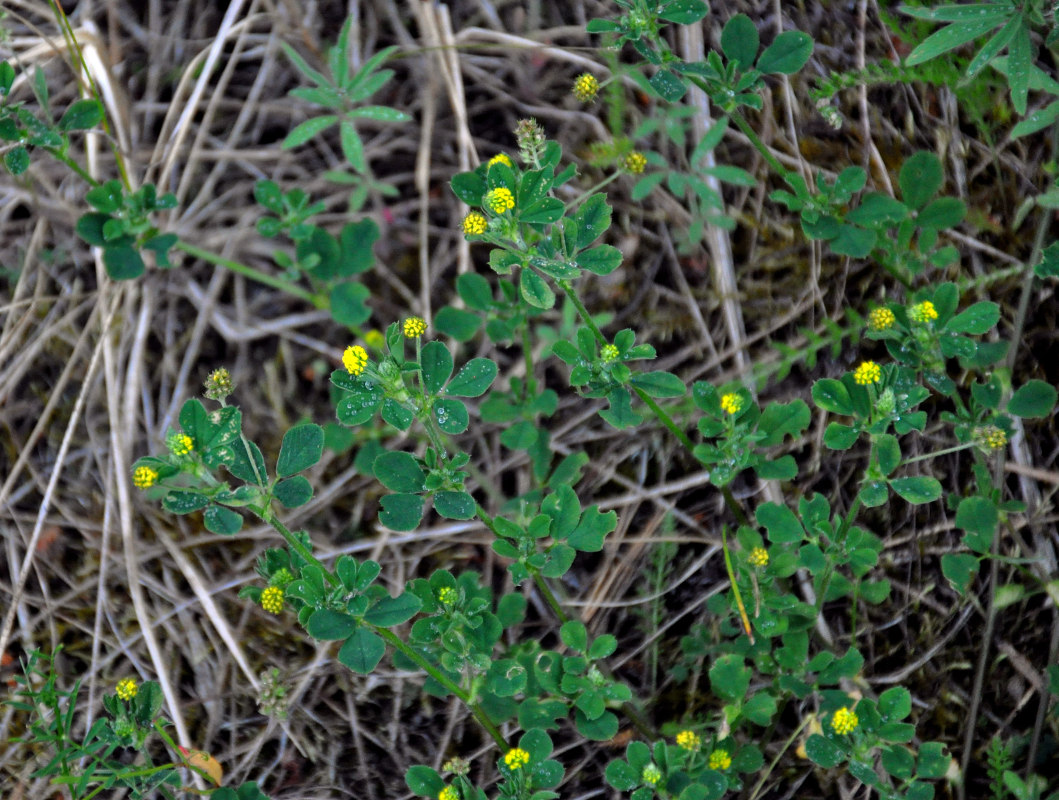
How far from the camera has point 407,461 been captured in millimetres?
2059

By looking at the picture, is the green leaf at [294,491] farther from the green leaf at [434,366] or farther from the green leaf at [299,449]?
the green leaf at [434,366]

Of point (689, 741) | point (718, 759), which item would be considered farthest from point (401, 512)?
point (718, 759)

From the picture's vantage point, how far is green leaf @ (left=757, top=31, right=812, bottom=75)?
2.34 metres

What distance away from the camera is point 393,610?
80.4 inches

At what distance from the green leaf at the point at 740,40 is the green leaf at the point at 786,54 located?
0.17 ft

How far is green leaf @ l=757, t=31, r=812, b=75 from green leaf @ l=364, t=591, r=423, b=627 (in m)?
1.66

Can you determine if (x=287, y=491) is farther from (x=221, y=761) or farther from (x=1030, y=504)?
(x=1030, y=504)

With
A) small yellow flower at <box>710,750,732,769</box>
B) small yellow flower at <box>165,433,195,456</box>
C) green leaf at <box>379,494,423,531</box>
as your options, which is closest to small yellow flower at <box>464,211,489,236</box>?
green leaf at <box>379,494,423,531</box>

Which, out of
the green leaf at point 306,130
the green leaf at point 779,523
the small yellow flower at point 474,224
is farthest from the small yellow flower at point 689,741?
the green leaf at point 306,130

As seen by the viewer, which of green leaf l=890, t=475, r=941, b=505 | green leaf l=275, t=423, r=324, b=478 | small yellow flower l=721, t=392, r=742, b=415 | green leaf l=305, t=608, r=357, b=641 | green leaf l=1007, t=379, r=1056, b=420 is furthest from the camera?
green leaf l=1007, t=379, r=1056, b=420

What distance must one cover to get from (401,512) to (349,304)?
103 centimetres

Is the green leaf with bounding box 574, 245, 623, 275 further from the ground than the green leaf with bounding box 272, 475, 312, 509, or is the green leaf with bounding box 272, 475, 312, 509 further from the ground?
the green leaf with bounding box 574, 245, 623, 275

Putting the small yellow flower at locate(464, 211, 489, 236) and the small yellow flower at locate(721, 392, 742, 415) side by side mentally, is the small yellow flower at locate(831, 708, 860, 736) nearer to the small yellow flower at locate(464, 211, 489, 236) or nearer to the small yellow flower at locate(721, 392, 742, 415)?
the small yellow flower at locate(721, 392, 742, 415)

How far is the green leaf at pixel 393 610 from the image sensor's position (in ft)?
6.64
